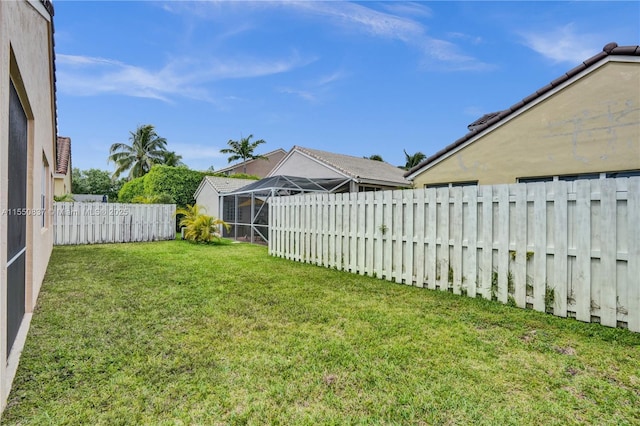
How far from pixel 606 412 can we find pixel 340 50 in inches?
556

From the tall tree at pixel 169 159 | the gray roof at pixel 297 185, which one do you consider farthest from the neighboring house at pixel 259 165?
the gray roof at pixel 297 185

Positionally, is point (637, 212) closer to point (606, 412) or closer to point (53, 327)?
point (606, 412)

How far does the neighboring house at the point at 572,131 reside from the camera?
620 centimetres

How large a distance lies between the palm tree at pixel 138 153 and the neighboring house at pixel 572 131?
1345 inches

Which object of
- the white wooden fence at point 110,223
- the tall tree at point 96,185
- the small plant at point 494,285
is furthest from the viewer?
the tall tree at point 96,185

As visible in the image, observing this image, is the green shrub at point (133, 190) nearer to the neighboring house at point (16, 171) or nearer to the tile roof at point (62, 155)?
the tile roof at point (62, 155)

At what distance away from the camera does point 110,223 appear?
13.2 metres

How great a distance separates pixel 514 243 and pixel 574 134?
4046 mm

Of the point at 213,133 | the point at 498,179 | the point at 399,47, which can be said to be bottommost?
the point at 498,179

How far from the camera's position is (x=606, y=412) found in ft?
7.27

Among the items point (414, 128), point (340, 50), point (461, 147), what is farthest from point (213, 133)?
point (461, 147)

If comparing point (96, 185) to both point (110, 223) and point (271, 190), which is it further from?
point (271, 190)

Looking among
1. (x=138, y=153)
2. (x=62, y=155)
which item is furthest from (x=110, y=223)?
(x=138, y=153)

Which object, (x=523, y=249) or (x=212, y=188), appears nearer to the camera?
(x=523, y=249)
